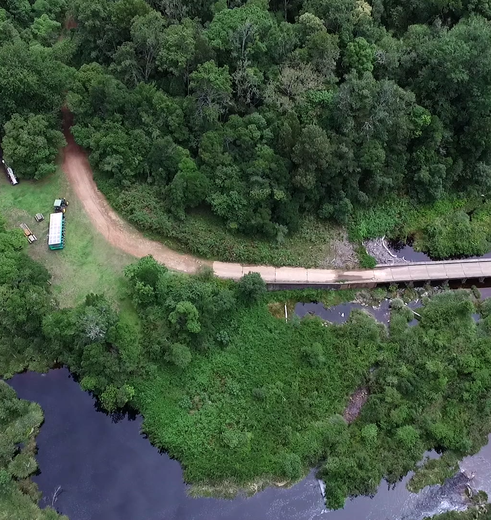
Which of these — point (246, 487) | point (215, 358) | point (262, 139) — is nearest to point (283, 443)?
point (246, 487)

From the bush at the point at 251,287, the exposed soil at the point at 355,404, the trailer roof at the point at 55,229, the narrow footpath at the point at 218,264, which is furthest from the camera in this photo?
the narrow footpath at the point at 218,264

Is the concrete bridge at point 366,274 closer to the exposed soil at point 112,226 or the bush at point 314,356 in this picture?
the exposed soil at point 112,226

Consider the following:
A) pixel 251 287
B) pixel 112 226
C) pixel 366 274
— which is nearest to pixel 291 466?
pixel 251 287

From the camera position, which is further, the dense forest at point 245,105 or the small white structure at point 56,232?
the dense forest at point 245,105

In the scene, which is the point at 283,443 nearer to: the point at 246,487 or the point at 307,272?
the point at 246,487

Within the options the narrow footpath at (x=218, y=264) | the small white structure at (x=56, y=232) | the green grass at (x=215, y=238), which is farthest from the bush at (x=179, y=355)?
the small white structure at (x=56, y=232)

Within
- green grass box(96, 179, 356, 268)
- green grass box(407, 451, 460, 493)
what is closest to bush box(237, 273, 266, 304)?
green grass box(96, 179, 356, 268)

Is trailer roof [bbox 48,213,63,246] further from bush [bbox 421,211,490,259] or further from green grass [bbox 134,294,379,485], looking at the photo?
bush [bbox 421,211,490,259]

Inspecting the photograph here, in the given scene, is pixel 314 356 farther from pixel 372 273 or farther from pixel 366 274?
pixel 372 273
